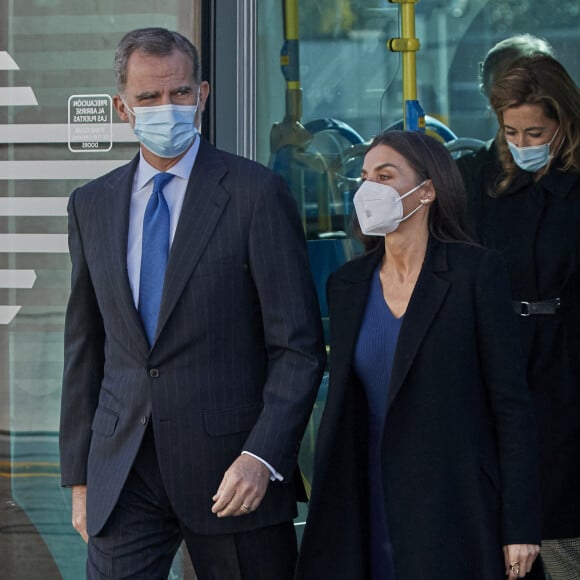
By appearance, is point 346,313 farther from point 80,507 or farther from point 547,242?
point 547,242

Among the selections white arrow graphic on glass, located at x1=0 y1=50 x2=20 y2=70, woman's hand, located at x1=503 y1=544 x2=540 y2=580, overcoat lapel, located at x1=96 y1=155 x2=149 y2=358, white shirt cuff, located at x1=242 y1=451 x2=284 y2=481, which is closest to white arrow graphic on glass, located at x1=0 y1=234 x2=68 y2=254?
white arrow graphic on glass, located at x1=0 y1=50 x2=20 y2=70

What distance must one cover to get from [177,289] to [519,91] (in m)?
1.35

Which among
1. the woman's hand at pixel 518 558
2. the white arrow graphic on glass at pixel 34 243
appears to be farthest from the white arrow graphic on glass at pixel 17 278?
the woman's hand at pixel 518 558

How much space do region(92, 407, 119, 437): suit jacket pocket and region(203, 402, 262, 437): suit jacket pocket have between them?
0.73ft

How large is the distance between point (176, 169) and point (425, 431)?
825 mm

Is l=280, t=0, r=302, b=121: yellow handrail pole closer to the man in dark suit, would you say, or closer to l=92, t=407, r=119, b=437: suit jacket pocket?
the man in dark suit

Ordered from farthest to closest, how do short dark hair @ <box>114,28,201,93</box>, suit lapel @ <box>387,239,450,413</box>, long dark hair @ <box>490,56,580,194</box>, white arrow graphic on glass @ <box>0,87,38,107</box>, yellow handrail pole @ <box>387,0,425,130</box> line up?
yellow handrail pole @ <box>387,0,425,130</box>
white arrow graphic on glass @ <box>0,87,38,107</box>
long dark hair @ <box>490,56,580,194</box>
short dark hair @ <box>114,28,201,93</box>
suit lapel @ <box>387,239,450,413</box>

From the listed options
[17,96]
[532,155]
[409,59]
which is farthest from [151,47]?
[409,59]

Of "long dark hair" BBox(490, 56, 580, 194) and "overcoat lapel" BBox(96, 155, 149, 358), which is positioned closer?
"overcoat lapel" BBox(96, 155, 149, 358)

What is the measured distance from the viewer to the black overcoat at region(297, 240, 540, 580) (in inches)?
119

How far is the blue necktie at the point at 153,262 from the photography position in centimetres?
307

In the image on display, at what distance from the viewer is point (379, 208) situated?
3.14 meters

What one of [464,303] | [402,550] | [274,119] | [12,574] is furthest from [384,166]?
[12,574]

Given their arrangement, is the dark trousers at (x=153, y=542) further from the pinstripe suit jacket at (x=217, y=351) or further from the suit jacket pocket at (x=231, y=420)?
the suit jacket pocket at (x=231, y=420)
